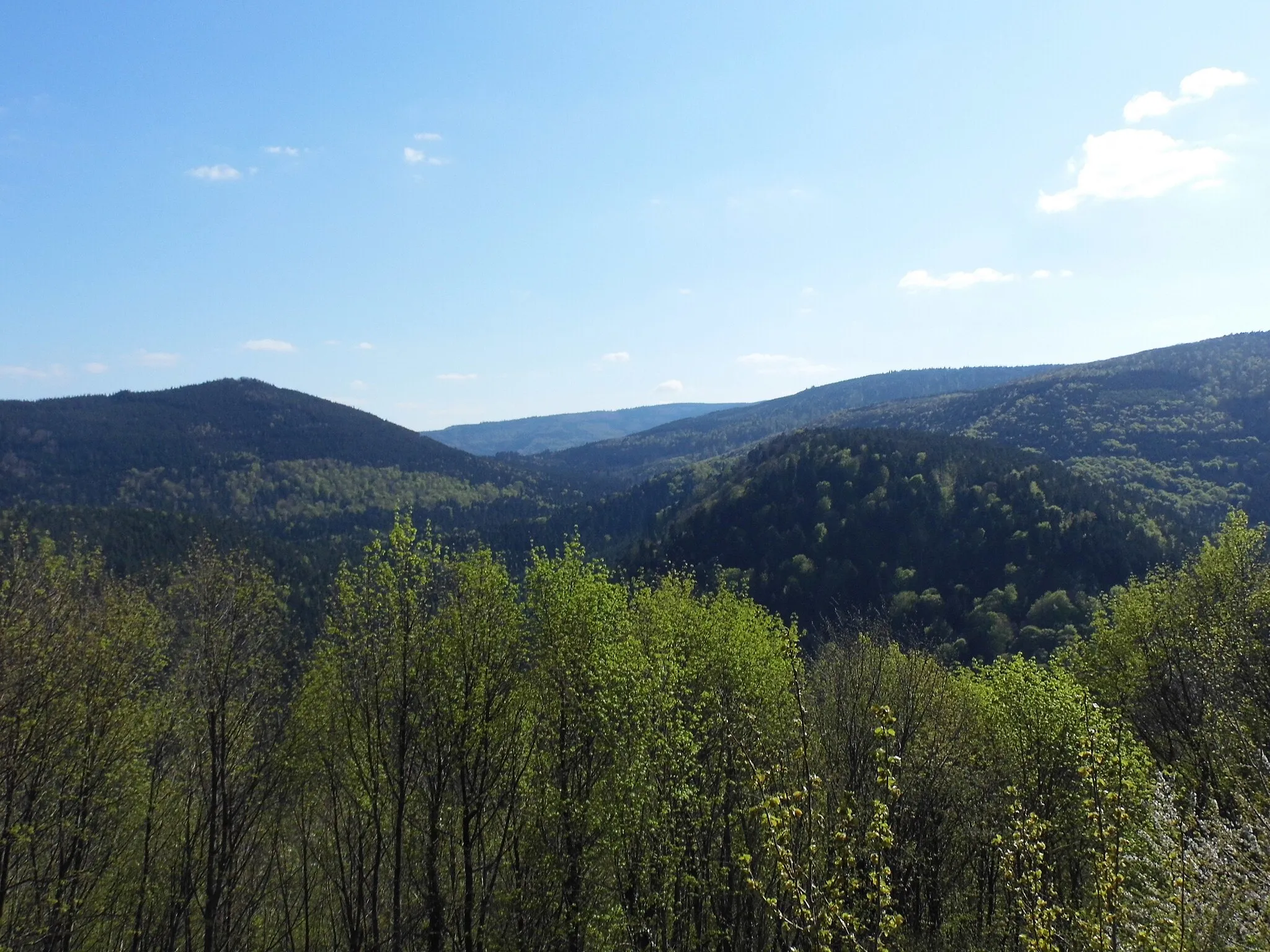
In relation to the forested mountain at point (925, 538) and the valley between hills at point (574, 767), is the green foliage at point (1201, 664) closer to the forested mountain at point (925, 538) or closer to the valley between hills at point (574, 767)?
the valley between hills at point (574, 767)

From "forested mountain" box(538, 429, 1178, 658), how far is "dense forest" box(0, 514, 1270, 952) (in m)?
83.7

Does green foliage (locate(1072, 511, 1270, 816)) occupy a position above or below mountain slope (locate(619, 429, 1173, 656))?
above

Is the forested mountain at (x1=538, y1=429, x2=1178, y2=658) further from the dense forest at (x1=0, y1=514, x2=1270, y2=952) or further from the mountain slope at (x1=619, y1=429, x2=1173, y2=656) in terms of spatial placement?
the dense forest at (x1=0, y1=514, x2=1270, y2=952)

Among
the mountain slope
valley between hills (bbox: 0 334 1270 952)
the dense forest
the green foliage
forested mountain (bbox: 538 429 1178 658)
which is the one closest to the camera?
valley between hills (bbox: 0 334 1270 952)

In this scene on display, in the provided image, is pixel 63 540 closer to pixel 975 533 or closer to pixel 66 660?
pixel 66 660

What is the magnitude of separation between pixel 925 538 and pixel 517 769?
458ft

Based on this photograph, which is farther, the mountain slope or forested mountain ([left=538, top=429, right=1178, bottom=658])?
the mountain slope

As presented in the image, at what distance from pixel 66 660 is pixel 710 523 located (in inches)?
5935

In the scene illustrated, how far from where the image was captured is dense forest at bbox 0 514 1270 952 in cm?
1727

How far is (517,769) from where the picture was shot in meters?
19.9

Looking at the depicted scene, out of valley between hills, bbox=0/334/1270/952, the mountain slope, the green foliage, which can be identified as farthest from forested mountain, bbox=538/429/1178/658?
valley between hills, bbox=0/334/1270/952

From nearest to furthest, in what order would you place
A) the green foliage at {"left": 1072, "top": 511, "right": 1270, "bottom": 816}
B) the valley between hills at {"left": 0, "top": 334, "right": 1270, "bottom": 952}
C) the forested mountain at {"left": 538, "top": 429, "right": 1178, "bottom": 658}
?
the valley between hills at {"left": 0, "top": 334, "right": 1270, "bottom": 952}, the green foliage at {"left": 1072, "top": 511, "right": 1270, "bottom": 816}, the forested mountain at {"left": 538, "top": 429, "right": 1178, "bottom": 658}

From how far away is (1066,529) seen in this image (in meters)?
126

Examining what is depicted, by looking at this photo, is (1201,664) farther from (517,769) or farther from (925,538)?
(925,538)
